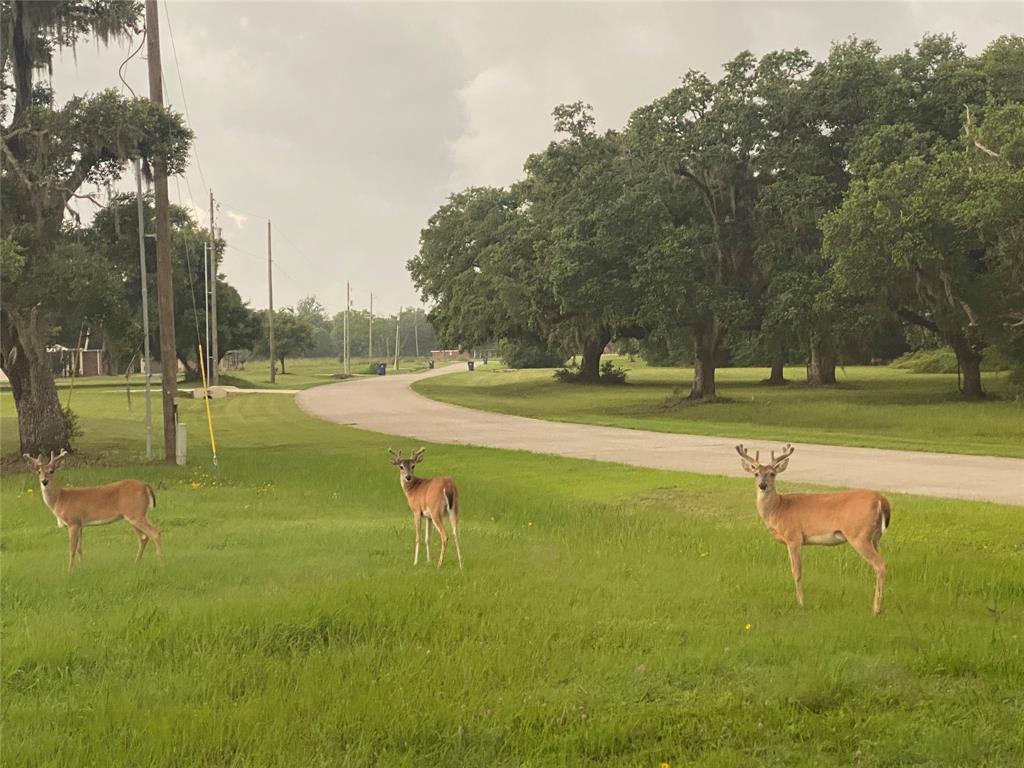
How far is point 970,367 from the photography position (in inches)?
1372

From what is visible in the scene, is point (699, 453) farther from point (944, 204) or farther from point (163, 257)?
point (163, 257)

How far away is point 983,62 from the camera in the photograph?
106 feet

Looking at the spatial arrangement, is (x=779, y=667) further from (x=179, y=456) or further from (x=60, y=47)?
(x=60, y=47)

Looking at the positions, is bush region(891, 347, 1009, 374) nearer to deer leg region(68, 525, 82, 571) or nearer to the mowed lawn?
the mowed lawn

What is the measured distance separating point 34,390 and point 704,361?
27.5 metres

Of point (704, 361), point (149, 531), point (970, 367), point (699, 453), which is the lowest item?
point (699, 453)

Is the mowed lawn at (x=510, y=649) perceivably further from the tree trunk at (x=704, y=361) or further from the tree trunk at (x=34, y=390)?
the tree trunk at (x=704, y=361)

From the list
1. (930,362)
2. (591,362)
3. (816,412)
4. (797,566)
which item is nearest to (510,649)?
(797,566)

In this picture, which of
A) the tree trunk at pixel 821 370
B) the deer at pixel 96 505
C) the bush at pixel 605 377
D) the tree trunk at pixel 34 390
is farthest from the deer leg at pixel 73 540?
the bush at pixel 605 377

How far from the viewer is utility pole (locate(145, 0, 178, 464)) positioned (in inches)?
748

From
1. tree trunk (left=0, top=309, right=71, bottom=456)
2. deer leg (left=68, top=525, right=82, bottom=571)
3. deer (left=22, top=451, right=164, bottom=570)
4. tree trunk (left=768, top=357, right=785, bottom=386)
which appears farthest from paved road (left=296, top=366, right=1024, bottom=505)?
tree trunk (left=768, top=357, right=785, bottom=386)

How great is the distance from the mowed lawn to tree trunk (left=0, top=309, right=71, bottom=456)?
374 inches

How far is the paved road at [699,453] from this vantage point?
50.5ft

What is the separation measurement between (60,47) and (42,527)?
14220 millimetres
